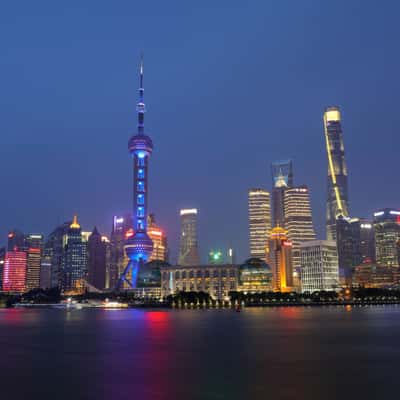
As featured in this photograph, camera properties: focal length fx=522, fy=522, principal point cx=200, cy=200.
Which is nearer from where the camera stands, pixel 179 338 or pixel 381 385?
pixel 381 385

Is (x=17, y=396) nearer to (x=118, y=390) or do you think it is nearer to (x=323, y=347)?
(x=118, y=390)

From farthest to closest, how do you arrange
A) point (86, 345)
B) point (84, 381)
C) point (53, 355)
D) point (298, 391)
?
point (86, 345), point (53, 355), point (84, 381), point (298, 391)

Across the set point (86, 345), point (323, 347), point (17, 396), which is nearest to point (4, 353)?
point (86, 345)

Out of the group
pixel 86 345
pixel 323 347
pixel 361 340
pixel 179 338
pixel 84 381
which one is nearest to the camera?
pixel 84 381

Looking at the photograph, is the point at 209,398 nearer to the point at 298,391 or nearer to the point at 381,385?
the point at 298,391

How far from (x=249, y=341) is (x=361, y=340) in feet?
47.4

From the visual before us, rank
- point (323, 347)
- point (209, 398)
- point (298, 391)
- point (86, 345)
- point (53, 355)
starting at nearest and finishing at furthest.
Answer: point (209, 398) < point (298, 391) < point (53, 355) < point (323, 347) < point (86, 345)

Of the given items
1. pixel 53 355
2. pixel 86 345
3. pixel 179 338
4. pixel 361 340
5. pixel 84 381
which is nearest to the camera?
pixel 84 381

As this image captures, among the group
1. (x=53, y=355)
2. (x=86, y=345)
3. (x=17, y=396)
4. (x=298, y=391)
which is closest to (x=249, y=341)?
(x=86, y=345)

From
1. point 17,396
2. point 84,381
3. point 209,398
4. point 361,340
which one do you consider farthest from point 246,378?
point 361,340

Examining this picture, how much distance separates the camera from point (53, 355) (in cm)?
5262

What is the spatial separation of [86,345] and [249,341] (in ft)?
67.2

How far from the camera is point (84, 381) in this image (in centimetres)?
3597

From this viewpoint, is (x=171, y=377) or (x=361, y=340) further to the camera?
(x=361, y=340)
